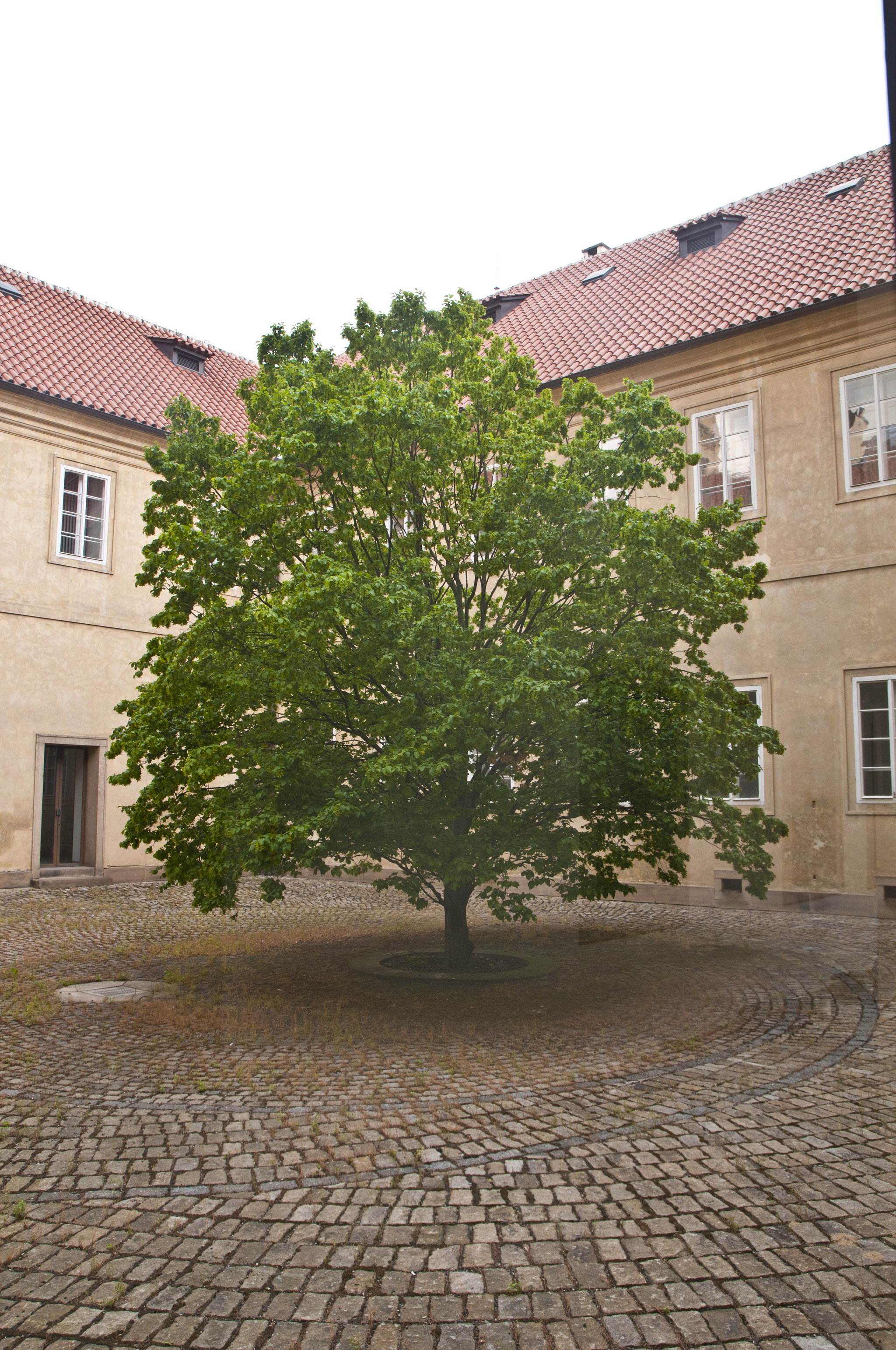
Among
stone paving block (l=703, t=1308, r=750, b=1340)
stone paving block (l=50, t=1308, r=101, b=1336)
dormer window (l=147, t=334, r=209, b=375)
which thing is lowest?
stone paving block (l=50, t=1308, r=101, b=1336)

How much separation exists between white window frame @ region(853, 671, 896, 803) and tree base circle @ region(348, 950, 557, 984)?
5.49 m

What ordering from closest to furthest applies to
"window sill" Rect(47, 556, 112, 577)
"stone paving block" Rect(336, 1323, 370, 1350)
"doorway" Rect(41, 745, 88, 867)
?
"stone paving block" Rect(336, 1323, 370, 1350)
"window sill" Rect(47, 556, 112, 577)
"doorway" Rect(41, 745, 88, 867)

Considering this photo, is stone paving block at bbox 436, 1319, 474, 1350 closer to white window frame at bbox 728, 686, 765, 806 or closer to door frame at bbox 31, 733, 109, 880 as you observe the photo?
white window frame at bbox 728, 686, 765, 806

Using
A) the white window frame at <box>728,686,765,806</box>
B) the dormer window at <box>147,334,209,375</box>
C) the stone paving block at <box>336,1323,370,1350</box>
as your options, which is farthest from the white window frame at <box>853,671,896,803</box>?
the dormer window at <box>147,334,209,375</box>

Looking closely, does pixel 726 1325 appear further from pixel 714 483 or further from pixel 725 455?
pixel 725 455

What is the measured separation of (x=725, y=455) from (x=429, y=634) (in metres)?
8.88

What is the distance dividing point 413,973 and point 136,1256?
5116 millimetres

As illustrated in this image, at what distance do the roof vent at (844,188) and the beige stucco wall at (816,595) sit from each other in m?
3.94

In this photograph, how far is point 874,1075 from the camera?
581 cm

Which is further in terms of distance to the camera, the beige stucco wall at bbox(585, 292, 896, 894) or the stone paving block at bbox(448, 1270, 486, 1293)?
the beige stucco wall at bbox(585, 292, 896, 894)

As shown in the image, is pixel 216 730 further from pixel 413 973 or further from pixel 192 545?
pixel 413 973

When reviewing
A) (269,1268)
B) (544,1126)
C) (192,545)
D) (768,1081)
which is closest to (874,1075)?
(768,1081)

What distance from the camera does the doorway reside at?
1686cm

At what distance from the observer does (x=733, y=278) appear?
15.7 meters
